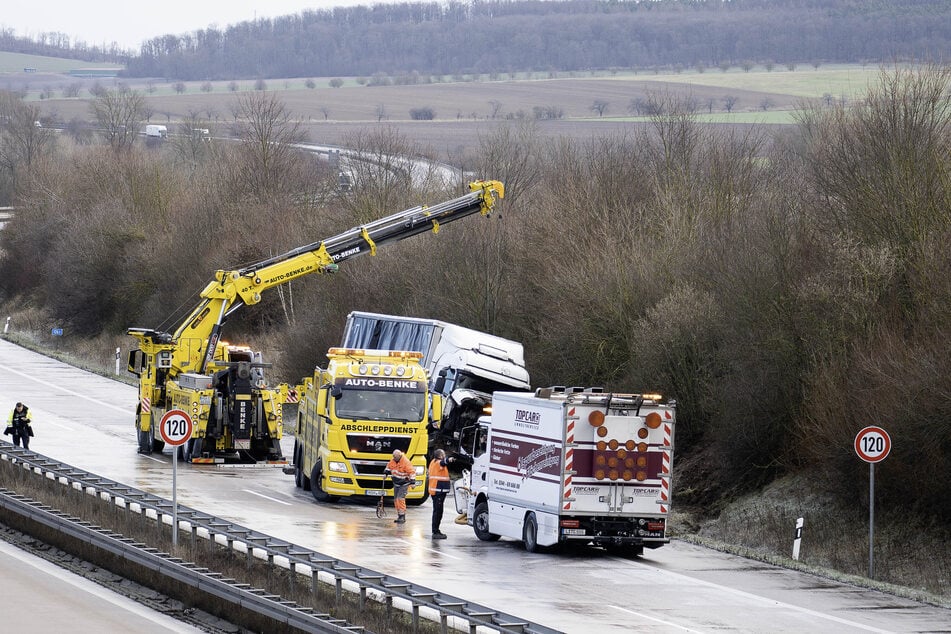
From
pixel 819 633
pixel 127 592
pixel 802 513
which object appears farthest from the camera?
pixel 802 513

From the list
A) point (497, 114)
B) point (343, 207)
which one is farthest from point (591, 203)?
point (497, 114)

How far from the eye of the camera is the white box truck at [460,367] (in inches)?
1378

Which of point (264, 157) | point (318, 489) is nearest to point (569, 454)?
point (318, 489)

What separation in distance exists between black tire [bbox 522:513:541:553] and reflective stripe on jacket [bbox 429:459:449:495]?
1.62m

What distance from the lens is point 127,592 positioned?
2150cm

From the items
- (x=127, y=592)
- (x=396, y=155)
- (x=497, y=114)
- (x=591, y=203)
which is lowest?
(x=127, y=592)

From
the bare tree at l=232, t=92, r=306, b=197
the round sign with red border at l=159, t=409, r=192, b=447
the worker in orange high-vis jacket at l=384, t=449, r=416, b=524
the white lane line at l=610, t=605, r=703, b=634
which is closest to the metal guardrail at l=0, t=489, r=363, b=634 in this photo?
the round sign with red border at l=159, t=409, r=192, b=447

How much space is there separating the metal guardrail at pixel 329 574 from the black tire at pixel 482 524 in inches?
202

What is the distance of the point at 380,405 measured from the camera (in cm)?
2983

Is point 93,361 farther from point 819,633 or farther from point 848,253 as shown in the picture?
point 819,633

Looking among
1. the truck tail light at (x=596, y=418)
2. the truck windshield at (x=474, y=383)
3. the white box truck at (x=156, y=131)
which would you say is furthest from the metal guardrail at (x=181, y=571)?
the white box truck at (x=156, y=131)

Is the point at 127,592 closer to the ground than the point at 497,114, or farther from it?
closer to the ground

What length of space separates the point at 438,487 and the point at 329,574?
20.4 ft

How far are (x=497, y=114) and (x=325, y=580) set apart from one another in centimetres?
13656
